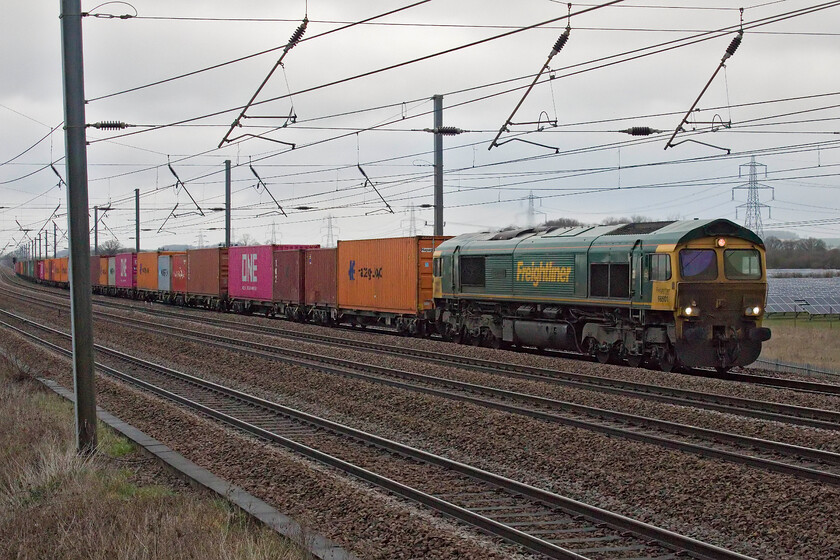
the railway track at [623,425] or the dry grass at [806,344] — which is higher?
the railway track at [623,425]

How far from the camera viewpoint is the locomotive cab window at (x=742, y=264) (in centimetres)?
1928

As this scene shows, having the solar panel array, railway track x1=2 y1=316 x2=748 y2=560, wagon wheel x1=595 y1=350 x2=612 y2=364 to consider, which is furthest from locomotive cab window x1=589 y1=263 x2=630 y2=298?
the solar panel array

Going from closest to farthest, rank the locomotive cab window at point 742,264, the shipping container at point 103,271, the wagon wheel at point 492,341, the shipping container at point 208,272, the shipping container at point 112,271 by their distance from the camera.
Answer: the locomotive cab window at point 742,264
the wagon wheel at point 492,341
the shipping container at point 208,272
the shipping container at point 112,271
the shipping container at point 103,271

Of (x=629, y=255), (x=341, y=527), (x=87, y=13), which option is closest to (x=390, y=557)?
(x=341, y=527)

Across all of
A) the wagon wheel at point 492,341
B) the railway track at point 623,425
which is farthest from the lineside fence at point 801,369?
the railway track at point 623,425

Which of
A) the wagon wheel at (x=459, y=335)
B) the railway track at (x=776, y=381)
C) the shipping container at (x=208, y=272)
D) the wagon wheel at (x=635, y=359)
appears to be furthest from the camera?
the shipping container at (x=208, y=272)

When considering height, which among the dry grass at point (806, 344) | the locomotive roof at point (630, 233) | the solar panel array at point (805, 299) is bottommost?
the dry grass at point (806, 344)

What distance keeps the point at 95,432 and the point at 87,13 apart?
5538 mm

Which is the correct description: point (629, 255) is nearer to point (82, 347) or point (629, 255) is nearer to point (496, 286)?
point (496, 286)

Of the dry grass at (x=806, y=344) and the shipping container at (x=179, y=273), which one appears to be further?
the shipping container at (x=179, y=273)

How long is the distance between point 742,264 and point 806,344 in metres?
15.9

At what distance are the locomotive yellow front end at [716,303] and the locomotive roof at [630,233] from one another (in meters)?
0.22

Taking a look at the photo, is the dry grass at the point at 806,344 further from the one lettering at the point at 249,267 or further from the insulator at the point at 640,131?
the one lettering at the point at 249,267

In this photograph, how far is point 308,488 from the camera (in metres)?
10.0
